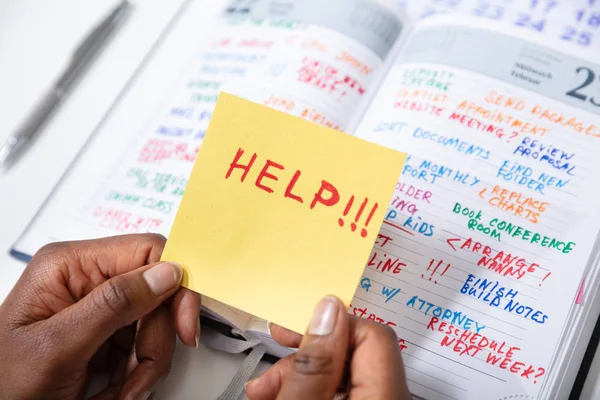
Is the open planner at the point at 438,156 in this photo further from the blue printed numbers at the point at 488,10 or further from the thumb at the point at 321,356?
the thumb at the point at 321,356

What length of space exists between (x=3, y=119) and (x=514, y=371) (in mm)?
675

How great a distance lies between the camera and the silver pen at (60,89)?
64 cm

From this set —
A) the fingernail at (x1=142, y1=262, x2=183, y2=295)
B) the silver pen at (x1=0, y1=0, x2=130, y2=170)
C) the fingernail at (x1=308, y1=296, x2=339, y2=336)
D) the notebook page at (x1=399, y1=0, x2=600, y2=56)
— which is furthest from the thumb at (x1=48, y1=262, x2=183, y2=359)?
the notebook page at (x1=399, y1=0, x2=600, y2=56)

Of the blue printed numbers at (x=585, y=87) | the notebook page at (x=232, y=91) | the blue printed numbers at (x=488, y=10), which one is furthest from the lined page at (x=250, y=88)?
the blue printed numbers at (x=585, y=87)

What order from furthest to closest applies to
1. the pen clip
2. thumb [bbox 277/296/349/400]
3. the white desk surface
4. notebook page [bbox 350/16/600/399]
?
1. the pen clip
2. the white desk surface
3. notebook page [bbox 350/16/600/399]
4. thumb [bbox 277/296/349/400]

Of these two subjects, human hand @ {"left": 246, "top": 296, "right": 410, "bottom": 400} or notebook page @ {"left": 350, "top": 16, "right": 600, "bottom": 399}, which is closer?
human hand @ {"left": 246, "top": 296, "right": 410, "bottom": 400}

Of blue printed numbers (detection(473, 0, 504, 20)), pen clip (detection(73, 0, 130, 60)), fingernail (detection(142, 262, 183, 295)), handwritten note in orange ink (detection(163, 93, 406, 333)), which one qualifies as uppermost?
blue printed numbers (detection(473, 0, 504, 20))

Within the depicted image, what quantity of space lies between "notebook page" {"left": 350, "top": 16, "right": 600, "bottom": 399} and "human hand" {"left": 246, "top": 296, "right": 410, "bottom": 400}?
0.09m

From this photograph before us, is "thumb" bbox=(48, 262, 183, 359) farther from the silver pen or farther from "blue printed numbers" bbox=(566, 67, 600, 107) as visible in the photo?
"blue printed numbers" bbox=(566, 67, 600, 107)

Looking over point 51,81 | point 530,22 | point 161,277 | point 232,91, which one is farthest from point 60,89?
point 530,22

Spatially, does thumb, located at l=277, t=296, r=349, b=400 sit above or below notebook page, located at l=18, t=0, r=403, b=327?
below

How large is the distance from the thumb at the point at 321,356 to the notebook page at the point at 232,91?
0.74ft

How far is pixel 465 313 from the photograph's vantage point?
50cm

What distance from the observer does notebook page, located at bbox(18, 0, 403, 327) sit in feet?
1.91
